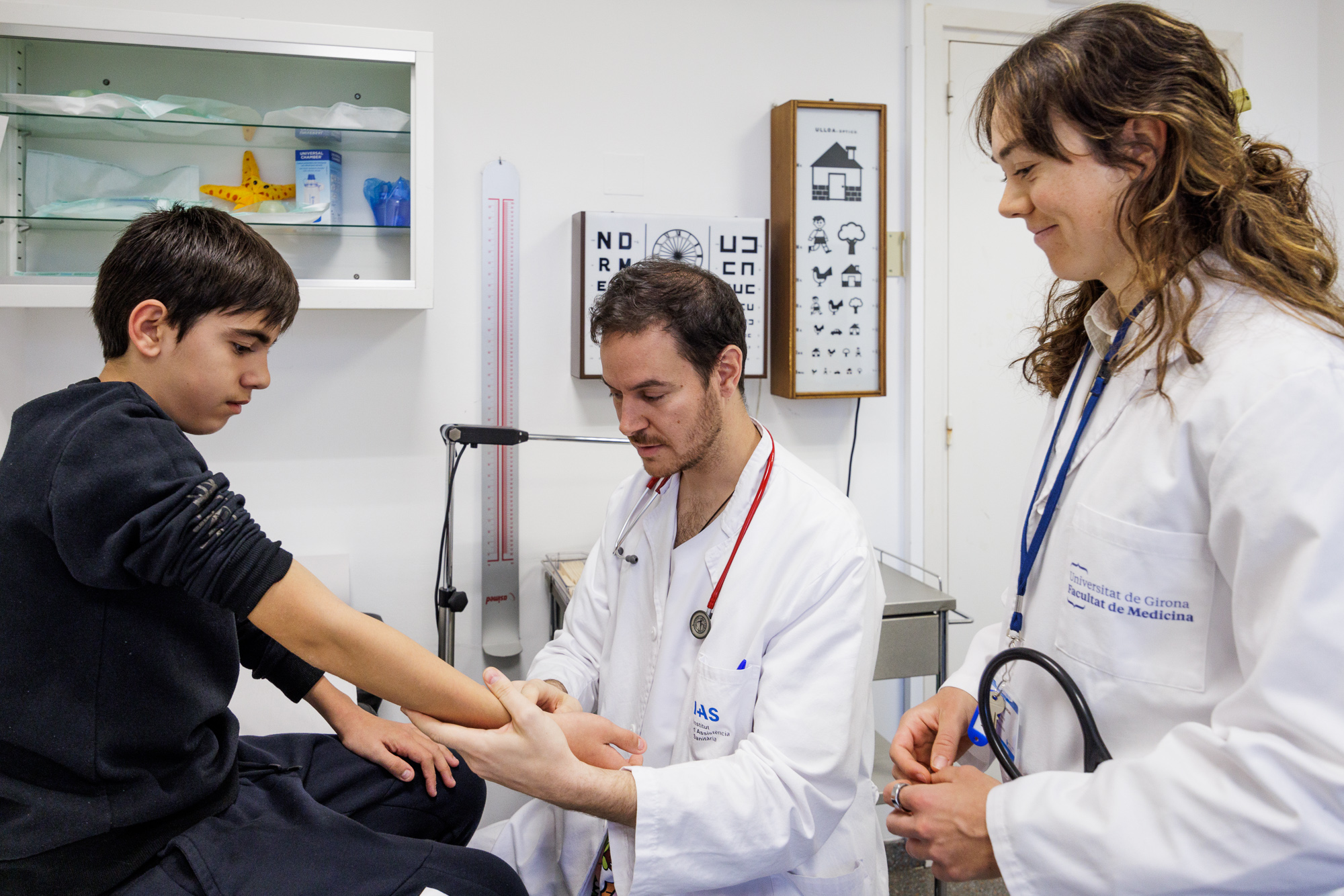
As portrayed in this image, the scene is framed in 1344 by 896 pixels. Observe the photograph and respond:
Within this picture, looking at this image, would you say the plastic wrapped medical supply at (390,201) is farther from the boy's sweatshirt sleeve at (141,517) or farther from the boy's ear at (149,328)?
the boy's sweatshirt sleeve at (141,517)

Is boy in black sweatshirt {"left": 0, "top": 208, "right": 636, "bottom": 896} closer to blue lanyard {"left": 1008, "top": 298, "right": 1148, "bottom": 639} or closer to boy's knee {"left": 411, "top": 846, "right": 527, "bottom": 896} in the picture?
boy's knee {"left": 411, "top": 846, "right": 527, "bottom": 896}

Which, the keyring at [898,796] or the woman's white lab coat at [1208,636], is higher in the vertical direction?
the woman's white lab coat at [1208,636]

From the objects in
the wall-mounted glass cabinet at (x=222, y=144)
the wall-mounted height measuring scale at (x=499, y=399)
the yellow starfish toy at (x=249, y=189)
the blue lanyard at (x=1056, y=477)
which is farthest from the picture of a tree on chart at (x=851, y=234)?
the blue lanyard at (x=1056, y=477)

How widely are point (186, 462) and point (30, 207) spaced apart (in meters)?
1.45

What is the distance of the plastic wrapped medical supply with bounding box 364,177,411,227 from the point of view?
87.0 inches

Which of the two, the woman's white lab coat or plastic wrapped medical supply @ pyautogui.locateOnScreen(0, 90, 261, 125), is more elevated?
plastic wrapped medical supply @ pyautogui.locateOnScreen(0, 90, 261, 125)

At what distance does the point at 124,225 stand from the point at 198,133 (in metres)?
0.28

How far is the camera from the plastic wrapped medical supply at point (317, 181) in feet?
7.26

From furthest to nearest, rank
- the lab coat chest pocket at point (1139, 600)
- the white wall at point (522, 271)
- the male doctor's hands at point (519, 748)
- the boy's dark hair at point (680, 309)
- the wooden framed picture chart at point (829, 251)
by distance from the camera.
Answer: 1. the wooden framed picture chart at point (829, 251)
2. the white wall at point (522, 271)
3. the boy's dark hair at point (680, 309)
4. the male doctor's hands at point (519, 748)
5. the lab coat chest pocket at point (1139, 600)

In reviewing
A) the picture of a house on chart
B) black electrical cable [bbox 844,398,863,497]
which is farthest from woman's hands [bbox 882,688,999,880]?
the picture of a house on chart

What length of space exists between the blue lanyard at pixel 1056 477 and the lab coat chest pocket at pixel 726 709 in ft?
1.19

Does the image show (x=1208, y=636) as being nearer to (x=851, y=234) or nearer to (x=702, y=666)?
(x=702, y=666)

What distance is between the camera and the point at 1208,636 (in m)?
0.88

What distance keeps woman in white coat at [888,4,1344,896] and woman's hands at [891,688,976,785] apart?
0.04 ft
